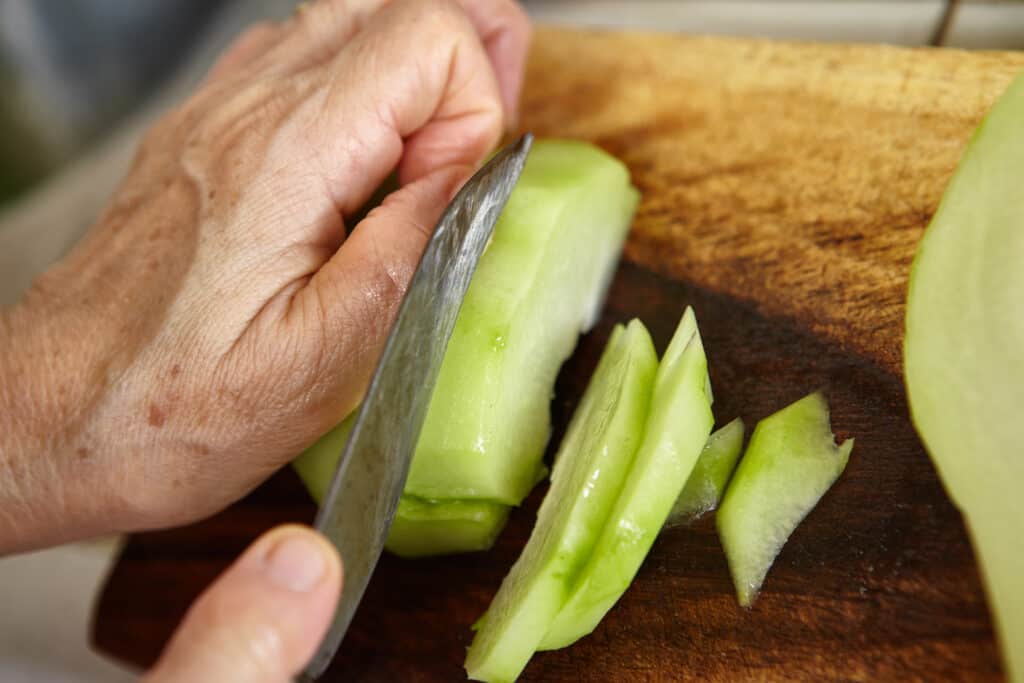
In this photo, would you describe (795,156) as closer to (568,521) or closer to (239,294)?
(568,521)

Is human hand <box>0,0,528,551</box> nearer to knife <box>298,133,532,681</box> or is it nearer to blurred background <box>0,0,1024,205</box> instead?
knife <box>298,133,532,681</box>

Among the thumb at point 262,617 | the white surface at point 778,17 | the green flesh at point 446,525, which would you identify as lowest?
the green flesh at point 446,525

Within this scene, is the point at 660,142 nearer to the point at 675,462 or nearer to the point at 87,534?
the point at 675,462

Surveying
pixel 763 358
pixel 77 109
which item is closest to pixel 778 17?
pixel 763 358

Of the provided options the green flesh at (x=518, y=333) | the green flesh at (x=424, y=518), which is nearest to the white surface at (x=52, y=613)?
the green flesh at (x=424, y=518)

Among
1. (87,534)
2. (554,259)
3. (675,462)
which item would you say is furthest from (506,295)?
(87,534)

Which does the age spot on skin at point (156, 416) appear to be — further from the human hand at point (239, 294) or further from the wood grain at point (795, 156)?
the wood grain at point (795, 156)

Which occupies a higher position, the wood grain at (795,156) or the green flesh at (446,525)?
the wood grain at (795,156)
